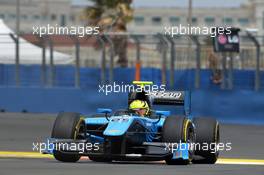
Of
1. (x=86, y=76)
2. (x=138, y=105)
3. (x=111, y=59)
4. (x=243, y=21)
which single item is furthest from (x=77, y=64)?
(x=243, y=21)

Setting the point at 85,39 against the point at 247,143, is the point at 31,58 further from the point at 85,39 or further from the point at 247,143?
the point at 247,143

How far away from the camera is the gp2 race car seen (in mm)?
13930

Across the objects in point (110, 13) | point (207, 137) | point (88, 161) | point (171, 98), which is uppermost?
point (110, 13)

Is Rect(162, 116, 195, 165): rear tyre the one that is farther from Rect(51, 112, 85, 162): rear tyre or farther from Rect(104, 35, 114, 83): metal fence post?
Rect(104, 35, 114, 83): metal fence post

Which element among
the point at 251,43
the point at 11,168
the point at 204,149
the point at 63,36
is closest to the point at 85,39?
the point at 63,36

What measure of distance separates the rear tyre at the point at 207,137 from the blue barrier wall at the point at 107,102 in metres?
9.13

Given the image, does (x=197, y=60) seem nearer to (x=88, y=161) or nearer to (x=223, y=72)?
(x=223, y=72)

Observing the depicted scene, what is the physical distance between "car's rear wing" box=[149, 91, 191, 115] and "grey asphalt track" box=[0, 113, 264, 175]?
1098mm

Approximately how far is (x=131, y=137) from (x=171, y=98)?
1.75m

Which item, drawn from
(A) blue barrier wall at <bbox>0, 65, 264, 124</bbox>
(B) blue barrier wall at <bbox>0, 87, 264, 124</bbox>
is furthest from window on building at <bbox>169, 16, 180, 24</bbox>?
(B) blue barrier wall at <bbox>0, 87, 264, 124</bbox>

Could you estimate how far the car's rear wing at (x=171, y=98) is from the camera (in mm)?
15578

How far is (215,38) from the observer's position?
27172 millimetres

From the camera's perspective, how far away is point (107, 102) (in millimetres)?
26938

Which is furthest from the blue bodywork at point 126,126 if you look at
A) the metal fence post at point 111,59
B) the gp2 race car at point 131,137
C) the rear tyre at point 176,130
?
the metal fence post at point 111,59
